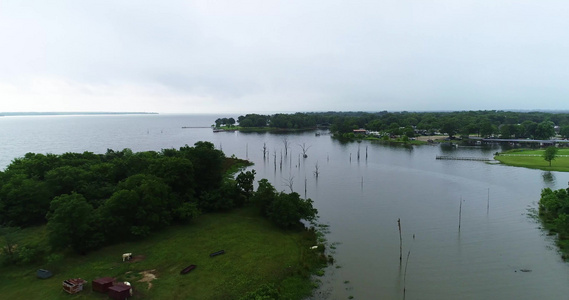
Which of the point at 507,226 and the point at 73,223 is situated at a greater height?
the point at 73,223

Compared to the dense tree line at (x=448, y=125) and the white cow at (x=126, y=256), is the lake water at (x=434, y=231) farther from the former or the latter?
the dense tree line at (x=448, y=125)

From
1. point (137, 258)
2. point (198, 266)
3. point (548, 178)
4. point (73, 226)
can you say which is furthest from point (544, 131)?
point (73, 226)

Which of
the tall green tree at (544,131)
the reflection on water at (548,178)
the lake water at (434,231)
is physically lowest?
the lake water at (434,231)

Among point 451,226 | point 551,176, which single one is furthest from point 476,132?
point 451,226

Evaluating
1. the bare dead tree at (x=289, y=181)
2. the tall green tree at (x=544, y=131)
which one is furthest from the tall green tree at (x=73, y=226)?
the tall green tree at (x=544, y=131)

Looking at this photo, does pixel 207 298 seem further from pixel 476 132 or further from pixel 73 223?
pixel 476 132

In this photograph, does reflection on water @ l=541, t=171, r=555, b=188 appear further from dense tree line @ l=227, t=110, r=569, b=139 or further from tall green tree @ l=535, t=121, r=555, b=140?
tall green tree @ l=535, t=121, r=555, b=140
